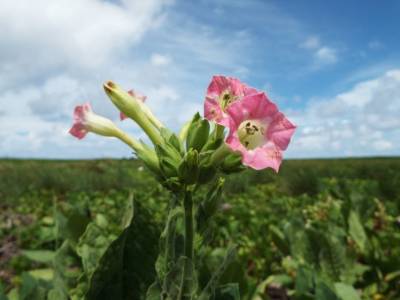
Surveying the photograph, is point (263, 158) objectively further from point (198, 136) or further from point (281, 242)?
point (281, 242)

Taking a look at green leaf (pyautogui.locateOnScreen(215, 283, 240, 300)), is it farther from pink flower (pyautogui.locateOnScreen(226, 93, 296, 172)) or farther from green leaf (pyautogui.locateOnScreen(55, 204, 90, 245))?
green leaf (pyautogui.locateOnScreen(55, 204, 90, 245))

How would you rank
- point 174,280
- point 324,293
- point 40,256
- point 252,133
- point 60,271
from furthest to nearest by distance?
point 40,256
point 60,271
point 324,293
point 252,133
point 174,280

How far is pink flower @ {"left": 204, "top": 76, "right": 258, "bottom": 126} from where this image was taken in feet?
3.16

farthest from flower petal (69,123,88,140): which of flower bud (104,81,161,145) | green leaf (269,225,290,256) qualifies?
green leaf (269,225,290,256)

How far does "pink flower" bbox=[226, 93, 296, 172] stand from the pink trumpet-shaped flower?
518 millimetres

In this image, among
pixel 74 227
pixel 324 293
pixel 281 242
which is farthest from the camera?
pixel 281 242

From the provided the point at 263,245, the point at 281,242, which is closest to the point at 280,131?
the point at 281,242

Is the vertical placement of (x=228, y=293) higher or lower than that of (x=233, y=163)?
lower

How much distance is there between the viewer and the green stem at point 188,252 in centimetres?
81

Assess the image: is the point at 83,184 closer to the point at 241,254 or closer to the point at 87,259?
the point at 241,254

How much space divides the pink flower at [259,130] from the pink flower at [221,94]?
3cm

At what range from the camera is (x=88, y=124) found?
1401mm

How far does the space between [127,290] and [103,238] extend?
25 centimetres

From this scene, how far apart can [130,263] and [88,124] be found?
550 mm
